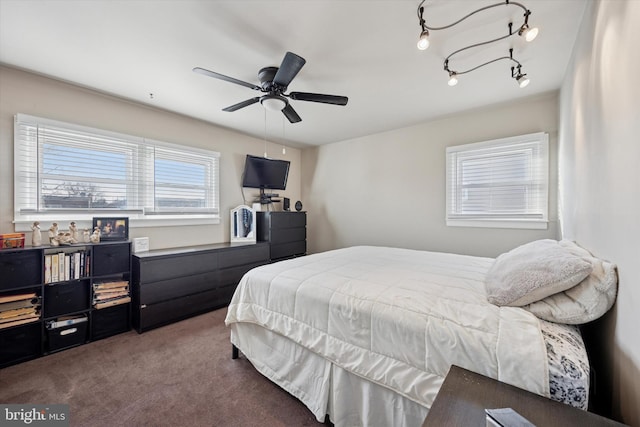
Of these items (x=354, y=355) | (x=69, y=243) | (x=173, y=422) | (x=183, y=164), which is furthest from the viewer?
(x=183, y=164)

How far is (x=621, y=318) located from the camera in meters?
0.97

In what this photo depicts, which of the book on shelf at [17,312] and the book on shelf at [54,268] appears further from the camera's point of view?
the book on shelf at [54,268]

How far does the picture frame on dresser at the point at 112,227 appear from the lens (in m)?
2.72

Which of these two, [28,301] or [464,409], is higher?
[464,409]

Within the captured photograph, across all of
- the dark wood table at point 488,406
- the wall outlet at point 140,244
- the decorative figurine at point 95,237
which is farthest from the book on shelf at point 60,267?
the dark wood table at point 488,406

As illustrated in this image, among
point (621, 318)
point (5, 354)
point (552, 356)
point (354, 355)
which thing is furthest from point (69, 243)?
point (621, 318)

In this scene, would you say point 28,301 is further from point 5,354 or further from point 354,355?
point 354,355

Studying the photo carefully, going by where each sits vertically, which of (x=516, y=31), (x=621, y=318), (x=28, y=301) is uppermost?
(x=516, y=31)

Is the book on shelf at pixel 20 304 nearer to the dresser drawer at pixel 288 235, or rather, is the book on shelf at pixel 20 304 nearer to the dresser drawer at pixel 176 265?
the dresser drawer at pixel 176 265

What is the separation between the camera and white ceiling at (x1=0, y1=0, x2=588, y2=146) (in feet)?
5.41

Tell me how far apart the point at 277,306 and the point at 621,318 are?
66.4 inches

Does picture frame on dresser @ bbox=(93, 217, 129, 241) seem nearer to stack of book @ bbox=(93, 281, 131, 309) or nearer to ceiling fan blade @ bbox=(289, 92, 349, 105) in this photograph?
stack of book @ bbox=(93, 281, 131, 309)

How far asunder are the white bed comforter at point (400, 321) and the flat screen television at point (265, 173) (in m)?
2.53

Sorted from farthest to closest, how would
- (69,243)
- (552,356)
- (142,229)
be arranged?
1. (142,229)
2. (69,243)
3. (552,356)
